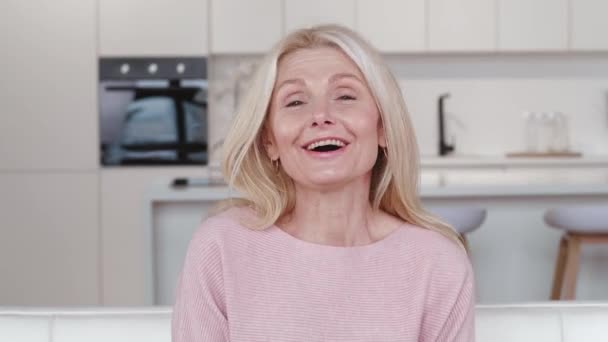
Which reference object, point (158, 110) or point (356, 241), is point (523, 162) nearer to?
point (158, 110)

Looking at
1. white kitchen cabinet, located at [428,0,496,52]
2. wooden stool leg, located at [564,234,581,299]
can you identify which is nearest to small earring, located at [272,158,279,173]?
wooden stool leg, located at [564,234,581,299]

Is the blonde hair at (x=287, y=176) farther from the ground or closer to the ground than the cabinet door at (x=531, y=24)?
closer to the ground

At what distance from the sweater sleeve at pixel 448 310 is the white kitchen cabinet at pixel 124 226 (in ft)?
11.7

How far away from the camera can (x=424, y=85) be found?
525cm

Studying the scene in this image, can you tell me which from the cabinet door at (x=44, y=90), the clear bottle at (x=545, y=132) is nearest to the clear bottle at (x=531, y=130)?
the clear bottle at (x=545, y=132)

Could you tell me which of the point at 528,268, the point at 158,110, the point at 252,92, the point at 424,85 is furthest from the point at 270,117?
the point at 424,85

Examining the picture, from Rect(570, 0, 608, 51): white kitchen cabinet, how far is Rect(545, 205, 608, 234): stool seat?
82.2 inches

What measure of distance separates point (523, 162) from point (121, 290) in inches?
91.5

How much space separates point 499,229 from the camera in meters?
3.43

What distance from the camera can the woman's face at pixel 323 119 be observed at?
111 cm

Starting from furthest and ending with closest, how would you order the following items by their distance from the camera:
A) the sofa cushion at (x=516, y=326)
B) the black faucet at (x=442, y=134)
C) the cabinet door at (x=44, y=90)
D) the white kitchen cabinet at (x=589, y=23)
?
the black faucet at (x=442, y=134), the white kitchen cabinet at (x=589, y=23), the cabinet door at (x=44, y=90), the sofa cushion at (x=516, y=326)

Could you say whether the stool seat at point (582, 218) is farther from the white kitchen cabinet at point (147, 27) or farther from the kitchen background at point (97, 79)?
the white kitchen cabinet at point (147, 27)

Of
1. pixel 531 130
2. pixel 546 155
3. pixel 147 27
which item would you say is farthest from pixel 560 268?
pixel 147 27

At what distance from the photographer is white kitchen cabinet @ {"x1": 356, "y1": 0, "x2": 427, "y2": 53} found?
4.81 m
